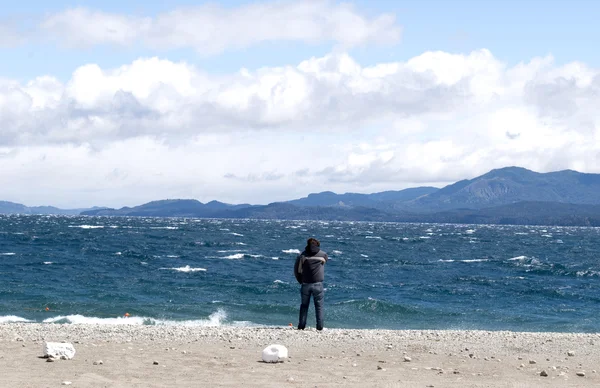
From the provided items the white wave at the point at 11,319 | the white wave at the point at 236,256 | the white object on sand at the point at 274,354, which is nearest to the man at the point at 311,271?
the white object on sand at the point at 274,354

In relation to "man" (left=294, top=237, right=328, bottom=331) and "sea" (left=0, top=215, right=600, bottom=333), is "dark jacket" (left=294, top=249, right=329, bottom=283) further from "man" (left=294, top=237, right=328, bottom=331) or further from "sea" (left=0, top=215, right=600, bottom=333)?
"sea" (left=0, top=215, right=600, bottom=333)

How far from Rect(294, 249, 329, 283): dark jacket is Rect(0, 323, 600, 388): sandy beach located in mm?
1435

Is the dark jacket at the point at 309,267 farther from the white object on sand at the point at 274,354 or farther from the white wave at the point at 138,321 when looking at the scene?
the white wave at the point at 138,321

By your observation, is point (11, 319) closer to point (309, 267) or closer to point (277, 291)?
point (309, 267)

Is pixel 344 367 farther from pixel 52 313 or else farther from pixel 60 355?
pixel 52 313

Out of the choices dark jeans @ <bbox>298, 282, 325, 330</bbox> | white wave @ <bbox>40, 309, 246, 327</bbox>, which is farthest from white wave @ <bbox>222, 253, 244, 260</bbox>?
dark jeans @ <bbox>298, 282, 325, 330</bbox>

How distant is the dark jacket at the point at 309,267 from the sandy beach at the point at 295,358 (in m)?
A: 1.44

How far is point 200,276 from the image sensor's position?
49000 millimetres

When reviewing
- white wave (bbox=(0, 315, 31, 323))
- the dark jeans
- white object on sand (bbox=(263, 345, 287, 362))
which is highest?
A: the dark jeans

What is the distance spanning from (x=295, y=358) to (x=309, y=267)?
416 cm

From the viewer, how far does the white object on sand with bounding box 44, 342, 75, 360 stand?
14.1m

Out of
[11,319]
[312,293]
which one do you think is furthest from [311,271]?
[11,319]

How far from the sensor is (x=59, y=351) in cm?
1412

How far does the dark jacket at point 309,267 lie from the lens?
1902 centimetres
